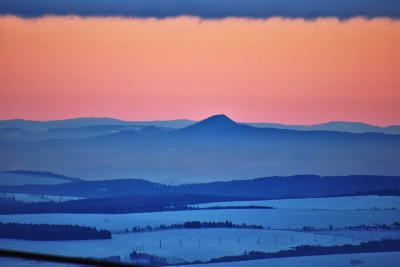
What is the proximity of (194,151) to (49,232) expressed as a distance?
9443cm

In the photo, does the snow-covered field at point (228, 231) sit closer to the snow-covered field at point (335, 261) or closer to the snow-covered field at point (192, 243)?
the snow-covered field at point (192, 243)

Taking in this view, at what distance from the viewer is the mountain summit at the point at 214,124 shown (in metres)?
150

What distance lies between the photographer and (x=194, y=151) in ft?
459

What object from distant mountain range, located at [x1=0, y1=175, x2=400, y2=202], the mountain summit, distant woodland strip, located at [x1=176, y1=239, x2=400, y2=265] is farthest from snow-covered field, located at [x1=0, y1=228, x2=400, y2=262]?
the mountain summit

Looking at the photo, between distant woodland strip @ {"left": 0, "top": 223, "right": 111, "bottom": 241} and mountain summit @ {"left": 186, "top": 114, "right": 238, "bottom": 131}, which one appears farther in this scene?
mountain summit @ {"left": 186, "top": 114, "right": 238, "bottom": 131}

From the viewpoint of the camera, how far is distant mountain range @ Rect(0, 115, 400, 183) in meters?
115

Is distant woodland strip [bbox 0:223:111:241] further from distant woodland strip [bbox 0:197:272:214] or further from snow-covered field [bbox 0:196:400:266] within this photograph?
distant woodland strip [bbox 0:197:272:214]

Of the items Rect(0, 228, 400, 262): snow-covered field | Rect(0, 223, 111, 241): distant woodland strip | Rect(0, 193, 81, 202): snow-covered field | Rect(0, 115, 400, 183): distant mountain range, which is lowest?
Rect(0, 228, 400, 262): snow-covered field

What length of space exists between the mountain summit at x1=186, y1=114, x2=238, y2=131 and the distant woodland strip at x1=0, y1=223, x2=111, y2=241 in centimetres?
9984

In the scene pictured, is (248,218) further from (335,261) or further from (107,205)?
(107,205)

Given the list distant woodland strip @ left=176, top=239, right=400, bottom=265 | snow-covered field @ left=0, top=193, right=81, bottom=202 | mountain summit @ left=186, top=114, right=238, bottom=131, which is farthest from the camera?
mountain summit @ left=186, top=114, right=238, bottom=131

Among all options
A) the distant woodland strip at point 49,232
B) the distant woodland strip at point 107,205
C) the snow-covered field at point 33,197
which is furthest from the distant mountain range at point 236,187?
the distant woodland strip at point 49,232

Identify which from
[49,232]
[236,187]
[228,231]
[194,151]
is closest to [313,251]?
[228,231]

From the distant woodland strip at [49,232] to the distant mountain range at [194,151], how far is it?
5608 cm
